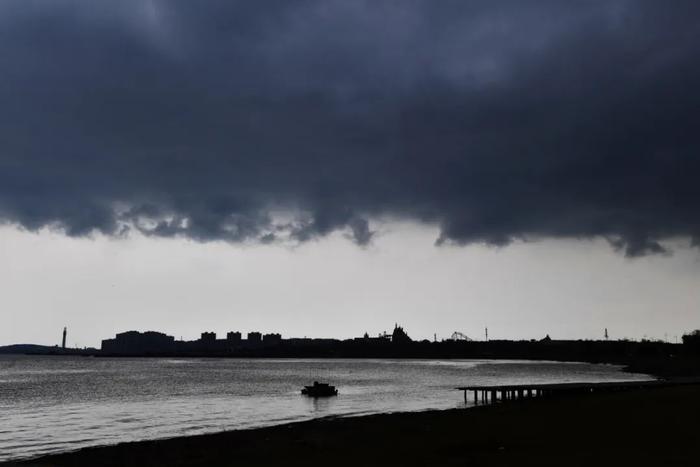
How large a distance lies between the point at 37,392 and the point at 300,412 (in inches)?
2180

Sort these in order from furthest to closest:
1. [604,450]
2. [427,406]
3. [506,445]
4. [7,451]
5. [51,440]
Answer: [427,406] < [51,440] < [7,451] < [506,445] < [604,450]

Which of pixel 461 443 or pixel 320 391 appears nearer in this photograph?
pixel 461 443

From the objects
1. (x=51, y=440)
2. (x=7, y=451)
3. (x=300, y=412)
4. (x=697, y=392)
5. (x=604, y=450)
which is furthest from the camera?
(x=300, y=412)

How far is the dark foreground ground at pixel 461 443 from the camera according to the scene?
28.3m

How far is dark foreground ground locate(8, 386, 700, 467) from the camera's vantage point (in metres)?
28.3

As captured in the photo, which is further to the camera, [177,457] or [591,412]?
[591,412]

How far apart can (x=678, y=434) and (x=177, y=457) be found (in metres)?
26.8

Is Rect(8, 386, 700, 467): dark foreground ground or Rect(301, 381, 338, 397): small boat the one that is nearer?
Rect(8, 386, 700, 467): dark foreground ground

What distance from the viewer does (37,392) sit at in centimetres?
9850

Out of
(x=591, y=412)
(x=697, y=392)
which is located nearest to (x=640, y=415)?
(x=591, y=412)

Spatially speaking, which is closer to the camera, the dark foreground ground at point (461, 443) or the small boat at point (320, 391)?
the dark foreground ground at point (461, 443)

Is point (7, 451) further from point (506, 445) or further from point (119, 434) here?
point (506, 445)

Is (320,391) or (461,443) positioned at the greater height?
(461,443)

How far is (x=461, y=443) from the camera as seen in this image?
33.6m
